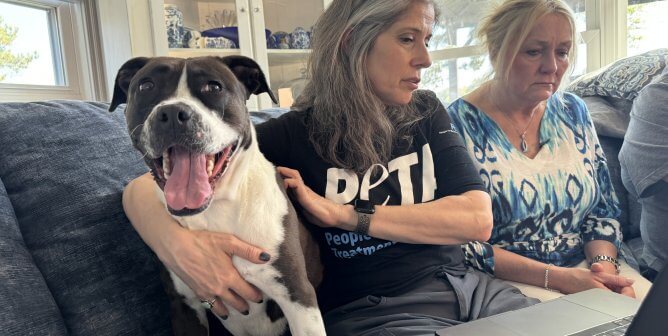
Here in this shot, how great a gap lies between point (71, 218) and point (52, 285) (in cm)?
15

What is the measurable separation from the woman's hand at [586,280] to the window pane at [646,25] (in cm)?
200

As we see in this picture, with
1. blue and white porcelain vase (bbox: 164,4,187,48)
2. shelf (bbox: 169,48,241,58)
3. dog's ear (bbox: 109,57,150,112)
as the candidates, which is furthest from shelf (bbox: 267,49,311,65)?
dog's ear (bbox: 109,57,150,112)

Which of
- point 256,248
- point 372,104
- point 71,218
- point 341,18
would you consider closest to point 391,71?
point 372,104

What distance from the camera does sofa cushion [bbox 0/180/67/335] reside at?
904mm

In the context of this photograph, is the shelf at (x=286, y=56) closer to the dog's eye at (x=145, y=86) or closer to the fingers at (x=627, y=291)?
the dog's eye at (x=145, y=86)

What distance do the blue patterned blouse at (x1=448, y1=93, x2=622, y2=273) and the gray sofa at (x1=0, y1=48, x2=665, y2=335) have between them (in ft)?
3.13

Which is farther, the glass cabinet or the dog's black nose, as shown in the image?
the glass cabinet

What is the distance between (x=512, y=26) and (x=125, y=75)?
1.21 m

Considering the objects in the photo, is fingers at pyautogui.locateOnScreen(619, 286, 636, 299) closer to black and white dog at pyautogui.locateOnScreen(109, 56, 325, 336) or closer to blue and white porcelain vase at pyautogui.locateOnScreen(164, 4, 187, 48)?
black and white dog at pyautogui.locateOnScreen(109, 56, 325, 336)

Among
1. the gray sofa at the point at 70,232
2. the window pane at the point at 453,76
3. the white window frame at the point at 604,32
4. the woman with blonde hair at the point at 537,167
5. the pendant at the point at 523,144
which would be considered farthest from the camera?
the window pane at the point at 453,76

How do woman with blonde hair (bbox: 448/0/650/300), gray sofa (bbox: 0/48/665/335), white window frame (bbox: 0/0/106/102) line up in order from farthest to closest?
white window frame (bbox: 0/0/106/102) → woman with blonde hair (bbox: 448/0/650/300) → gray sofa (bbox: 0/48/665/335)

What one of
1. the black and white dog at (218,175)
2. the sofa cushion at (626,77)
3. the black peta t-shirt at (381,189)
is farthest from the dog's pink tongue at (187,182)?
the sofa cushion at (626,77)

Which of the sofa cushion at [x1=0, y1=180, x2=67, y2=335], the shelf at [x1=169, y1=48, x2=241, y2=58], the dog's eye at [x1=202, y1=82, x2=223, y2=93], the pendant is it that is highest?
the shelf at [x1=169, y1=48, x2=241, y2=58]

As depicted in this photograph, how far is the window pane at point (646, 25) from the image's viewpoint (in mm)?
2889
